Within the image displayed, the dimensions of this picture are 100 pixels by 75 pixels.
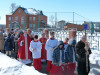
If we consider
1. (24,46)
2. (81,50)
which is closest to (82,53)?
(81,50)

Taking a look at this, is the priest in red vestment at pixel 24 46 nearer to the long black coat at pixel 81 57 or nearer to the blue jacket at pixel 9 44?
the blue jacket at pixel 9 44

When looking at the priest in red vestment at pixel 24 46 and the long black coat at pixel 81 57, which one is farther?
the priest in red vestment at pixel 24 46

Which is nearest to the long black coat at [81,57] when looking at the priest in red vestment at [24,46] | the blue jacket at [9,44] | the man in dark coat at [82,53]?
the man in dark coat at [82,53]

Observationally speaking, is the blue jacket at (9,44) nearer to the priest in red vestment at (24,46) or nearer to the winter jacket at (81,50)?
the priest in red vestment at (24,46)

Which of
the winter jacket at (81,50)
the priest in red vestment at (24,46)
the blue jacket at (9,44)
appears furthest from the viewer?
the blue jacket at (9,44)

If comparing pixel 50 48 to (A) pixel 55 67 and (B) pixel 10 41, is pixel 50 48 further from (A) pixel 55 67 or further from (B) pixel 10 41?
(B) pixel 10 41

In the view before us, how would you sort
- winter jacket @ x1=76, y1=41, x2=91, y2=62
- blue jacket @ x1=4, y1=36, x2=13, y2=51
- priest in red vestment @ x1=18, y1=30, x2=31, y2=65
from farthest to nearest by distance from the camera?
blue jacket @ x1=4, y1=36, x2=13, y2=51
priest in red vestment @ x1=18, y1=30, x2=31, y2=65
winter jacket @ x1=76, y1=41, x2=91, y2=62

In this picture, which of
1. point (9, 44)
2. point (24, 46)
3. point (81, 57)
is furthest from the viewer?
point (9, 44)

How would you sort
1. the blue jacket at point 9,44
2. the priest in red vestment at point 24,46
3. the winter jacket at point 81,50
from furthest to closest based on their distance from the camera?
the blue jacket at point 9,44 → the priest in red vestment at point 24,46 → the winter jacket at point 81,50

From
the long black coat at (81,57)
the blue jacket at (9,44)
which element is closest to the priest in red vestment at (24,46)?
the blue jacket at (9,44)

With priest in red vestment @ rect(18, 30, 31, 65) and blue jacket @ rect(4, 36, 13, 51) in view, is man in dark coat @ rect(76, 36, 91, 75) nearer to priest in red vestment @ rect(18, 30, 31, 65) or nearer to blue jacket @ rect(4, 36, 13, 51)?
priest in red vestment @ rect(18, 30, 31, 65)

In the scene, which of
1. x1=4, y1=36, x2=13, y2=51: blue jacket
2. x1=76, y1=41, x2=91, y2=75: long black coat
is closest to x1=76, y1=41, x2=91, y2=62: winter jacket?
x1=76, y1=41, x2=91, y2=75: long black coat

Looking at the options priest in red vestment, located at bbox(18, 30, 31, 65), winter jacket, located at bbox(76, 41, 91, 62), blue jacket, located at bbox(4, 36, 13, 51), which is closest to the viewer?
→ winter jacket, located at bbox(76, 41, 91, 62)

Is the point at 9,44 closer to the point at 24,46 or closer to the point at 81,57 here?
the point at 24,46
